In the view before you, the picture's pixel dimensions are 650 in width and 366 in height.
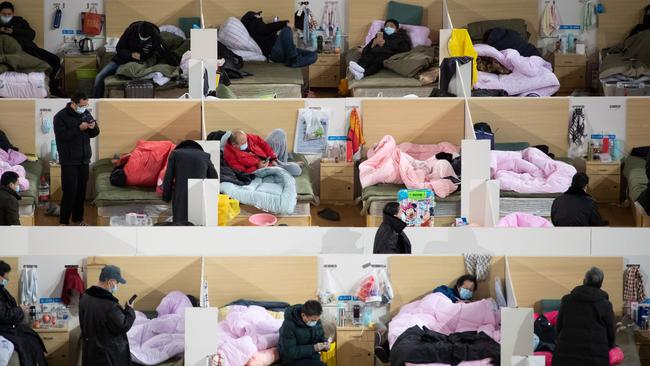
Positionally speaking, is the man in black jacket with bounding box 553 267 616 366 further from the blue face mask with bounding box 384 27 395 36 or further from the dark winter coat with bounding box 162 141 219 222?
the blue face mask with bounding box 384 27 395 36

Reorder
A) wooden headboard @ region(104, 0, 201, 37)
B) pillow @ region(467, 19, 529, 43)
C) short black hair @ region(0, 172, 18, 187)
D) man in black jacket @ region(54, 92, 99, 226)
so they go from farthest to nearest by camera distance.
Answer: wooden headboard @ region(104, 0, 201, 37)
pillow @ region(467, 19, 529, 43)
man in black jacket @ region(54, 92, 99, 226)
short black hair @ region(0, 172, 18, 187)

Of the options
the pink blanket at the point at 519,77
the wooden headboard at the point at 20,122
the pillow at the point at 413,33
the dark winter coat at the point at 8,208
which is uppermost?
the pillow at the point at 413,33

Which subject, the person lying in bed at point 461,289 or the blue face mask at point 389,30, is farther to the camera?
the blue face mask at point 389,30

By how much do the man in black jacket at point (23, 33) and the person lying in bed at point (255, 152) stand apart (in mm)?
2884

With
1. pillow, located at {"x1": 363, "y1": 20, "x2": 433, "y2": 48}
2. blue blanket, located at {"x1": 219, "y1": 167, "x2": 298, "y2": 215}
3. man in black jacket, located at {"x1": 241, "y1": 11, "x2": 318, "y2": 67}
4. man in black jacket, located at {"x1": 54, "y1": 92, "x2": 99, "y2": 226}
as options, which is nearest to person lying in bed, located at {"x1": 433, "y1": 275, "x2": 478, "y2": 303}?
blue blanket, located at {"x1": 219, "y1": 167, "x2": 298, "y2": 215}

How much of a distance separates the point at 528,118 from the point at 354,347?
14.1 ft

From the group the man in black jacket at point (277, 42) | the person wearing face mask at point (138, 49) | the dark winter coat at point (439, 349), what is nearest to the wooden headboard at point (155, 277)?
the dark winter coat at point (439, 349)

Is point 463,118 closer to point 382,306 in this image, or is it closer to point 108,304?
point 382,306

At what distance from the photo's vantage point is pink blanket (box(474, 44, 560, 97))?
16.8 metres

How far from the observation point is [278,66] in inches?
684

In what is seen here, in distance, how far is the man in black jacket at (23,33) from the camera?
17.2 meters

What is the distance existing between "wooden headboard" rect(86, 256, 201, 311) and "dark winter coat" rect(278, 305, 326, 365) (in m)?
0.89

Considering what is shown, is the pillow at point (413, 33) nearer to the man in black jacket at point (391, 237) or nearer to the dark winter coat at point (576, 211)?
the dark winter coat at point (576, 211)

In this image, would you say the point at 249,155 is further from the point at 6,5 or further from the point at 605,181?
the point at 6,5
